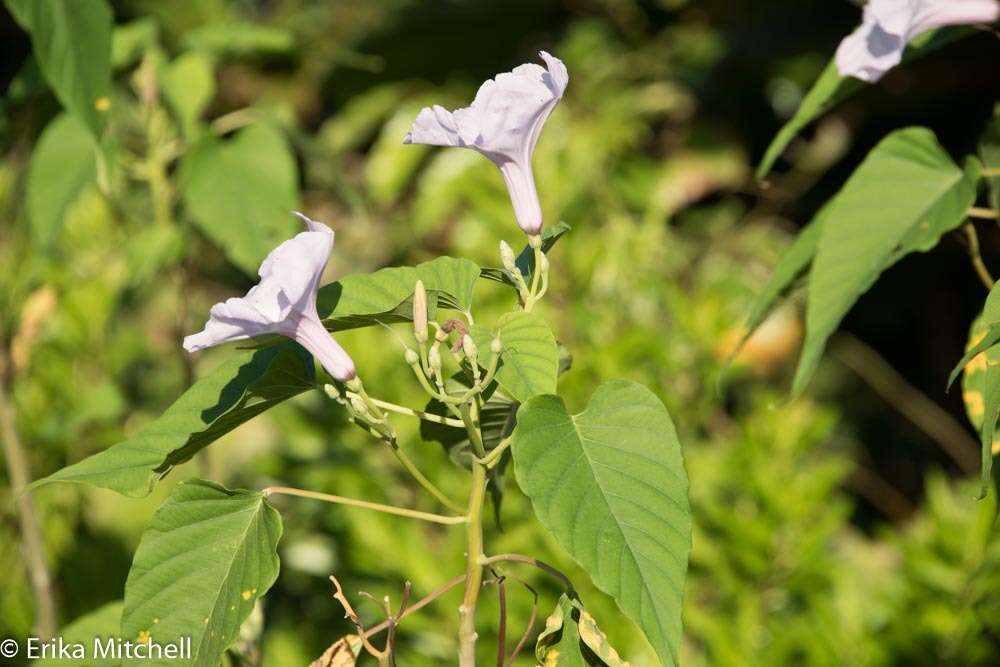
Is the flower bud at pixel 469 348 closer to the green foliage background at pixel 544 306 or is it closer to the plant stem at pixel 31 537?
the green foliage background at pixel 544 306

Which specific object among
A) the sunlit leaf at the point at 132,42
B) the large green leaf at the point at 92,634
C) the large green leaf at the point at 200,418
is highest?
the large green leaf at the point at 200,418

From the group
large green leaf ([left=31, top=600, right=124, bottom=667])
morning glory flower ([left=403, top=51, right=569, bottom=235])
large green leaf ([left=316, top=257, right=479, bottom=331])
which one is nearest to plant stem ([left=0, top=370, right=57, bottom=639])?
large green leaf ([left=31, top=600, right=124, bottom=667])

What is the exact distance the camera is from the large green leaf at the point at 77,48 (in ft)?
3.36

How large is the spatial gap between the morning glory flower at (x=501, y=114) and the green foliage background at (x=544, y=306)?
39 centimetres

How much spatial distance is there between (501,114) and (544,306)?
130cm

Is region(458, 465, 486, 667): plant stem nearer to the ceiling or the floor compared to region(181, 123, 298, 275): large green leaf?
nearer to the ceiling

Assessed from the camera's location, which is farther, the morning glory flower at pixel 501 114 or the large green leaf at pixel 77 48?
the large green leaf at pixel 77 48

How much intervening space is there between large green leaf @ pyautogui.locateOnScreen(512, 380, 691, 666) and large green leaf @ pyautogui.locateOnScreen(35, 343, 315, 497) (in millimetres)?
191

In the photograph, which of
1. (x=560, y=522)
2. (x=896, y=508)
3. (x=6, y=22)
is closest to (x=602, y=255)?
(x=896, y=508)

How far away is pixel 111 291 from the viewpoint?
2188 millimetres

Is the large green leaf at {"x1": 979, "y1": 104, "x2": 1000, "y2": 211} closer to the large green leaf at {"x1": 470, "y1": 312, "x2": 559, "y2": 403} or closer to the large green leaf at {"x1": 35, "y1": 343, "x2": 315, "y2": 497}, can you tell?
the large green leaf at {"x1": 470, "y1": 312, "x2": 559, "y2": 403}

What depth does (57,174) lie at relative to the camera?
128 centimetres

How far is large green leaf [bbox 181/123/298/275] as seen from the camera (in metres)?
1.30

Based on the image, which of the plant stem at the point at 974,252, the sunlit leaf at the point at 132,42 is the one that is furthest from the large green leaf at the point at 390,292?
the sunlit leaf at the point at 132,42
